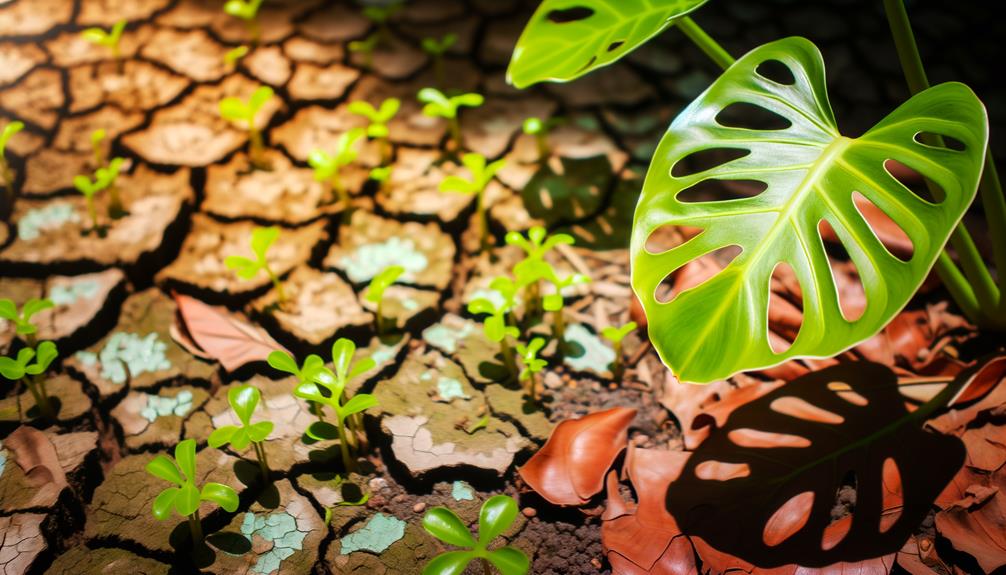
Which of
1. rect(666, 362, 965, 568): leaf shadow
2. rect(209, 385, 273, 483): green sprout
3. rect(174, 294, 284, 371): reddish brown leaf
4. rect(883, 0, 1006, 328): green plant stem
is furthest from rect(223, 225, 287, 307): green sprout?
rect(883, 0, 1006, 328): green plant stem

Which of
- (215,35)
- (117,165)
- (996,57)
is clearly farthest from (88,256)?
(996,57)

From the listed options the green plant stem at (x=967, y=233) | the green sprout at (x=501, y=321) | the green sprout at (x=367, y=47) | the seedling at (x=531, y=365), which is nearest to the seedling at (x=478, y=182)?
the green sprout at (x=501, y=321)

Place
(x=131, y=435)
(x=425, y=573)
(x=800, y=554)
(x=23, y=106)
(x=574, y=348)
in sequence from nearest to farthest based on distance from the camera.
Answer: (x=425, y=573)
(x=800, y=554)
(x=131, y=435)
(x=574, y=348)
(x=23, y=106)

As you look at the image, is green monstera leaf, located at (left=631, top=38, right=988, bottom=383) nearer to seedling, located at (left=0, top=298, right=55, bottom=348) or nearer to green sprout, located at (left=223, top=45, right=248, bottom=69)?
seedling, located at (left=0, top=298, right=55, bottom=348)

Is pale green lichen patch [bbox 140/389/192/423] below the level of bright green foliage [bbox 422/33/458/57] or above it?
below

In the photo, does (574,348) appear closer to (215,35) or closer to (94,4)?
(215,35)

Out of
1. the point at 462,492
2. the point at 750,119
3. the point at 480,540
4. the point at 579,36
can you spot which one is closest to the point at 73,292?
the point at 462,492

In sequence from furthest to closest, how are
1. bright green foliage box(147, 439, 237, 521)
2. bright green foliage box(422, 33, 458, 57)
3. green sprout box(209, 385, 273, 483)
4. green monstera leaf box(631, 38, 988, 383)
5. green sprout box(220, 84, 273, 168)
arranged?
1. bright green foliage box(422, 33, 458, 57)
2. green sprout box(220, 84, 273, 168)
3. green sprout box(209, 385, 273, 483)
4. bright green foliage box(147, 439, 237, 521)
5. green monstera leaf box(631, 38, 988, 383)
